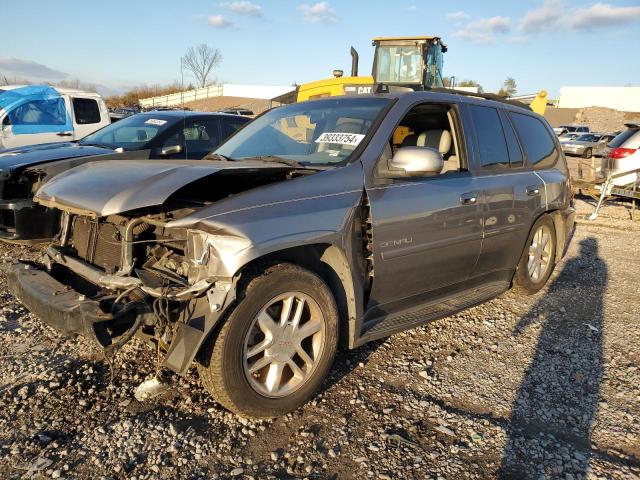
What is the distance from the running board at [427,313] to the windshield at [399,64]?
7.67 meters

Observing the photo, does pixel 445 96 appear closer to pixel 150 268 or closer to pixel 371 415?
pixel 371 415

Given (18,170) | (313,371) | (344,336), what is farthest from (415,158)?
(18,170)

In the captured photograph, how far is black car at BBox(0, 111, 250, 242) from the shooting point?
450 centimetres

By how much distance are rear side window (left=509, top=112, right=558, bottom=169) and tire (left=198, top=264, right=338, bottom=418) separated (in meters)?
2.90

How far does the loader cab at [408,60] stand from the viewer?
1082cm

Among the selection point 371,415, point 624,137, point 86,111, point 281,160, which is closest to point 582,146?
point 624,137

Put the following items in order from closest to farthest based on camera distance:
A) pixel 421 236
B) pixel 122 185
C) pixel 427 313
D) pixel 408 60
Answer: pixel 122 185 < pixel 421 236 < pixel 427 313 < pixel 408 60

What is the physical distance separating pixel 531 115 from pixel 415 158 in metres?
2.61

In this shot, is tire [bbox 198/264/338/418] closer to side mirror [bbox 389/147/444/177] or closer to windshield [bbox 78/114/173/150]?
side mirror [bbox 389/147/444/177]

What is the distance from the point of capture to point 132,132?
22.9ft

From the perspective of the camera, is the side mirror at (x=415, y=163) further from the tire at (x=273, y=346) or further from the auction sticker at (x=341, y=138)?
the tire at (x=273, y=346)

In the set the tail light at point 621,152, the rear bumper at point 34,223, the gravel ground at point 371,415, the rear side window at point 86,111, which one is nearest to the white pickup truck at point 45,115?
the rear side window at point 86,111

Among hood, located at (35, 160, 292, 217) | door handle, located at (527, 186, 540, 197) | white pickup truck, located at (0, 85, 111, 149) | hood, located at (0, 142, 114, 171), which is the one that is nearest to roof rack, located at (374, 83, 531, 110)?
door handle, located at (527, 186, 540, 197)

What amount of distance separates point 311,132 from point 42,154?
3.82 m
